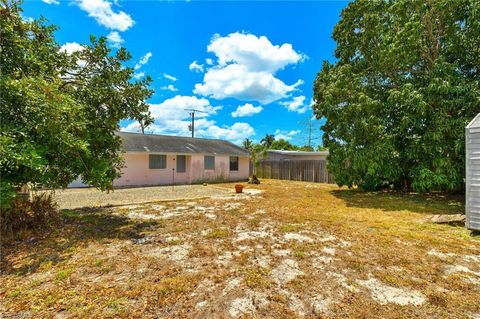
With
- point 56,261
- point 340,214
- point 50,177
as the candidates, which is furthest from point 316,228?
point 50,177

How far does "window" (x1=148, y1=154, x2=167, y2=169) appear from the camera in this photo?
16000 millimetres

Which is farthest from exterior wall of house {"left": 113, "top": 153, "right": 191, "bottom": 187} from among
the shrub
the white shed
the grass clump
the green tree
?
the green tree

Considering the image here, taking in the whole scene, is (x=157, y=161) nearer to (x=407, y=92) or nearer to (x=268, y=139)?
(x=407, y=92)

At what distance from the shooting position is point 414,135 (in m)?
9.48

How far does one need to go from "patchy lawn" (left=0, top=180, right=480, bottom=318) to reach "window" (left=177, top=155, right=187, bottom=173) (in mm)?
10552

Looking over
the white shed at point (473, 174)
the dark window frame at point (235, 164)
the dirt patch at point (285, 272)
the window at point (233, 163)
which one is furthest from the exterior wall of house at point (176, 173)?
the white shed at point (473, 174)

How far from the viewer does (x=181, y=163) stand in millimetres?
17266

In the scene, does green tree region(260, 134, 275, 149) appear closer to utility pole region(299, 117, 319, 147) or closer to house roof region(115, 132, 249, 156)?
utility pole region(299, 117, 319, 147)

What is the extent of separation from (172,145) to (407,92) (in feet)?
47.6

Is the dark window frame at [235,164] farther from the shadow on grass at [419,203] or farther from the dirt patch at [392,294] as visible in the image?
the dirt patch at [392,294]

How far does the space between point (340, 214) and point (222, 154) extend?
12377 mm

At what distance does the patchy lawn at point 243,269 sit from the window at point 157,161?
970cm

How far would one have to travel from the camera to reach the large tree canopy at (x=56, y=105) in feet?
13.7

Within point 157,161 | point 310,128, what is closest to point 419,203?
point 157,161
